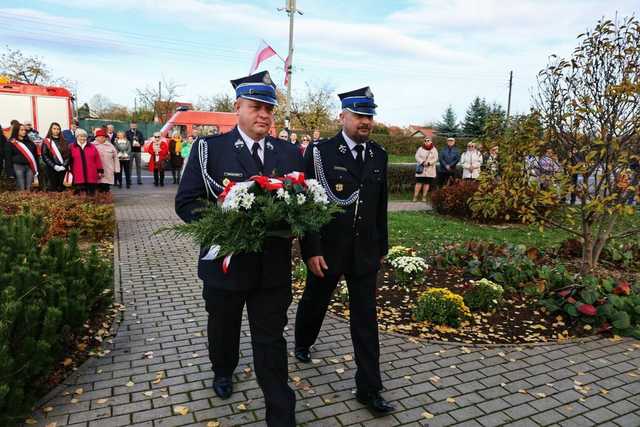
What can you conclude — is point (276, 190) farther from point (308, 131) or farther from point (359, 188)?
point (308, 131)

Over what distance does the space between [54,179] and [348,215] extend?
9.77 meters

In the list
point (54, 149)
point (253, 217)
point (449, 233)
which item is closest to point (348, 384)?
point (253, 217)

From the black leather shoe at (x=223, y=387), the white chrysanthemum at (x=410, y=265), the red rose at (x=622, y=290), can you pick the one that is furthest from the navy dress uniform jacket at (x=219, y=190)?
the red rose at (x=622, y=290)

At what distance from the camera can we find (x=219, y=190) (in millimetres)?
3014

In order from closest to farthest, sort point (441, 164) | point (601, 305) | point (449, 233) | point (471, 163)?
1. point (601, 305)
2. point (449, 233)
3. point (471, 163)
4. point (441, 164)

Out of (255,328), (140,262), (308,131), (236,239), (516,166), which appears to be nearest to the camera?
(236,239)

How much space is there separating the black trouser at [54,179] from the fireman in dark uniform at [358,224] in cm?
948

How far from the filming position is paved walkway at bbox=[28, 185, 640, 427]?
3270 millimetres

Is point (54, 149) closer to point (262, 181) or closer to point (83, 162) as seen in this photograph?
point (83, 162)

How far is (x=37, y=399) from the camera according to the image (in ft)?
10.6

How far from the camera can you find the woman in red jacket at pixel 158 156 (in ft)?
53.4

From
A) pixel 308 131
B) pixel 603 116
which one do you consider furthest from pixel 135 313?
pixel 308 131

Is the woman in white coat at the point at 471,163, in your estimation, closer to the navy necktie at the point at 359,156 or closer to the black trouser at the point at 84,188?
the black trouser at the point at 84,188

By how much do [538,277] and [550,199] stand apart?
929 mm
